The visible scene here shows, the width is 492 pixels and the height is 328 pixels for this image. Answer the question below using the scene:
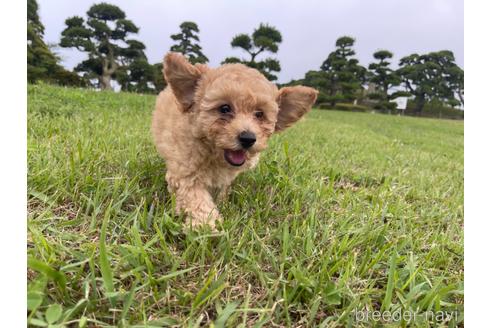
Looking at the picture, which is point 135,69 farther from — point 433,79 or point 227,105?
point 433,79

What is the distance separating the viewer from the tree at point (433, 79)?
31266mm

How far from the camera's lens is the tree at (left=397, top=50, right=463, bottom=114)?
31.3 meters

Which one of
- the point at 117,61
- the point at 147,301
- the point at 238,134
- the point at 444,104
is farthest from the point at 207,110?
the point at 444,104

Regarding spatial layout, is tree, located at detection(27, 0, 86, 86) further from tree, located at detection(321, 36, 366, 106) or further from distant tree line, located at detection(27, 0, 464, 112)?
tree, located at detection(321, 36, 366, 106)

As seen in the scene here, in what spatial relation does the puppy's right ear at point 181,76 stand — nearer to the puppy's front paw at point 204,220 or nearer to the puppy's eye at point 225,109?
the puppy's eye at point 225,109

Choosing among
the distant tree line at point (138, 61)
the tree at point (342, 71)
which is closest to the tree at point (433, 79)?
the distant tree line at point (138, 61)

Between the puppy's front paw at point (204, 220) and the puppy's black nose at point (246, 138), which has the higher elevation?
the puppy's black nose at point (246, 138)

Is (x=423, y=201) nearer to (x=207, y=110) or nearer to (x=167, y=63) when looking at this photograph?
(x=207, y=110)

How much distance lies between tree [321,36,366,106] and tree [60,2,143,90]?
16.1 m

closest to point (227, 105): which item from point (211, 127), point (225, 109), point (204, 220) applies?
point (225, 109)

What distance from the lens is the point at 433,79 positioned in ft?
104

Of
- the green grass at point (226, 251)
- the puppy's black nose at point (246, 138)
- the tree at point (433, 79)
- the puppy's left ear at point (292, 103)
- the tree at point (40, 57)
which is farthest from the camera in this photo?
the tree at point (433, 79)

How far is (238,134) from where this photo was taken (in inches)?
66.2

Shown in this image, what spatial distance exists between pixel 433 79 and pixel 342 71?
10.2m
